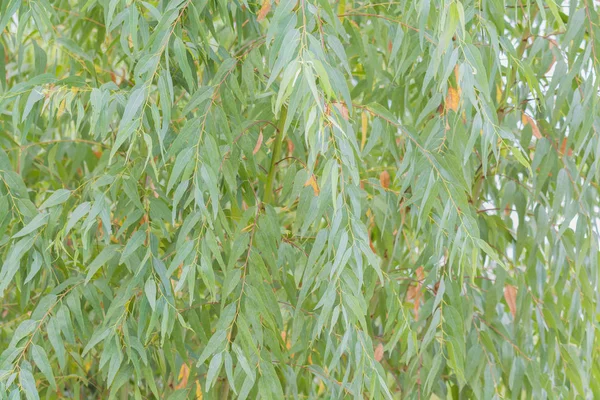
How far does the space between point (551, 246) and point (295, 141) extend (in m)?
0.40

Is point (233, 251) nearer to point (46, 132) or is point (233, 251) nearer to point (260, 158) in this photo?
point (260, 158)

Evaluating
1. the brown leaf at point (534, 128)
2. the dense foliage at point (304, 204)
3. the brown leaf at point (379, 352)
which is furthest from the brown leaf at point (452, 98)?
the brown leaf at point (379, 352)

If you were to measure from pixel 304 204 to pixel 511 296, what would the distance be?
41 centimetres

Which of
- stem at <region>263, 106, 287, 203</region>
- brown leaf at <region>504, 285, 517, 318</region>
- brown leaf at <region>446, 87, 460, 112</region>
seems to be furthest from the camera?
brown leaf at <region>504, 285, 517, 318</region>

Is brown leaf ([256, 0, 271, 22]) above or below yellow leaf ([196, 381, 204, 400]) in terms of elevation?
above

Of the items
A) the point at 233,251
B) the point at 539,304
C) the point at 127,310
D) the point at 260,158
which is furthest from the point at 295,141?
the point at 539,304

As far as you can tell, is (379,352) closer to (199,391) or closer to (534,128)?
(199,391)

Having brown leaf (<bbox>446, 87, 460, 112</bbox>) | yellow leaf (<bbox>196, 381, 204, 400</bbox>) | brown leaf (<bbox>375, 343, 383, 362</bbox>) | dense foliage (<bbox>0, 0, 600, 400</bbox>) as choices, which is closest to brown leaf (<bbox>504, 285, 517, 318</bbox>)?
dense foliage (<bbox>0, 0, 600, 400</bbox>)

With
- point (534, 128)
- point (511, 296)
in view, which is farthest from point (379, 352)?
point (534, 128)

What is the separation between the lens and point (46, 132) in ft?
4.50

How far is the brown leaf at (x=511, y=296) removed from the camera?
4.08 ft

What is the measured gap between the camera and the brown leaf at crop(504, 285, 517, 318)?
49.0 inches

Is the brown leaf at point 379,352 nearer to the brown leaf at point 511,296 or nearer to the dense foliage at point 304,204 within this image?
the dense foliage at point 304,204

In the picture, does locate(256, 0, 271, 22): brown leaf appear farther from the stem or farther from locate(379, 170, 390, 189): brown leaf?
locate(379, 170, 390, 189): brown leaf
